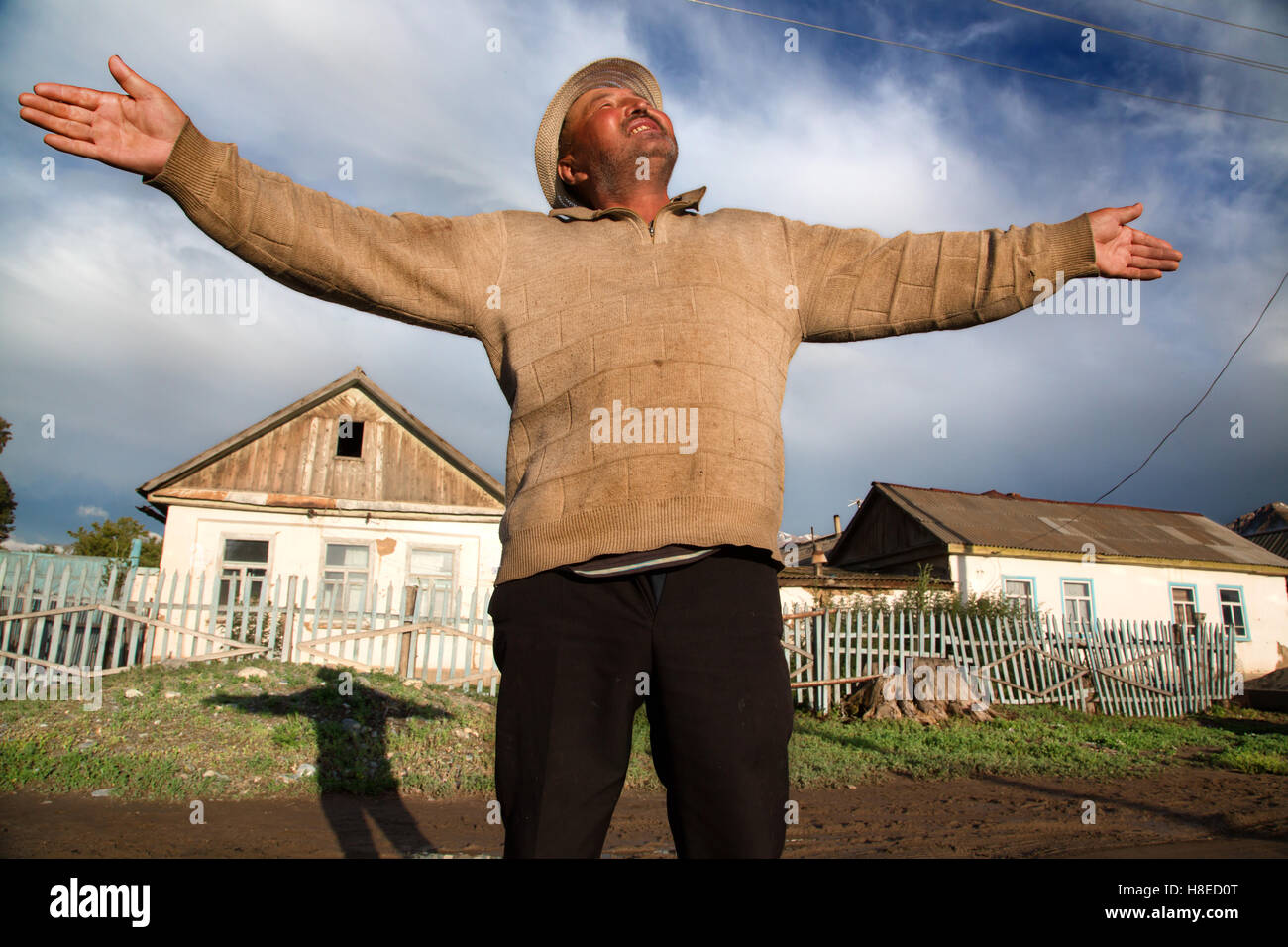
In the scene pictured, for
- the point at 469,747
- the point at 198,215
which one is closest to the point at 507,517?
the point at 198,215

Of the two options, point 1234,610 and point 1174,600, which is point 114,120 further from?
point 1234,610

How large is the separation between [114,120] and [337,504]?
14.8 meters

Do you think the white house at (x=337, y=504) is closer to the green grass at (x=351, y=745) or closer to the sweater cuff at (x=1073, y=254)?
the green grass at (x=351, y=745)

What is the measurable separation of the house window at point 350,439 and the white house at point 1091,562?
1458 centimetres

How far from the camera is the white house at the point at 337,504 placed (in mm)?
14727

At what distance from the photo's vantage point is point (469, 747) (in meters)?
7.77

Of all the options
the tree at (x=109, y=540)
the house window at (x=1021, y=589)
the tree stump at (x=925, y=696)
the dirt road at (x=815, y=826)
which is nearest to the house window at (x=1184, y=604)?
the house window at (x=1021, y=589)

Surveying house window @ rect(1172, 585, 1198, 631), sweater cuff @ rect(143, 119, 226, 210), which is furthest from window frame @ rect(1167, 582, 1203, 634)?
sweater cuff @ rect(143, 119, 226, 210)

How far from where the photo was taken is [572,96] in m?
2.25

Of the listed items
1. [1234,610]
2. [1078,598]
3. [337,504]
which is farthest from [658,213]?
[1234,610]

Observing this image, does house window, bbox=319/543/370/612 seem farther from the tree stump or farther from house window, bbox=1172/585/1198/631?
house window, bbox=1172/585/1198/631

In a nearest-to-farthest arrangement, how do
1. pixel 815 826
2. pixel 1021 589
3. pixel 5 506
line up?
pixel 815 826 < pixel 1021 589 < pixel 5 506
